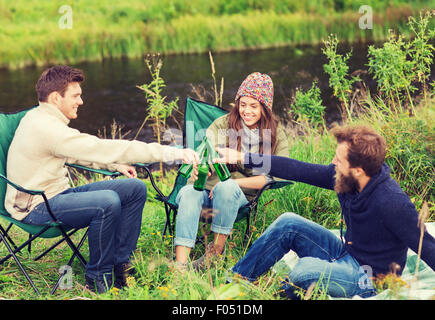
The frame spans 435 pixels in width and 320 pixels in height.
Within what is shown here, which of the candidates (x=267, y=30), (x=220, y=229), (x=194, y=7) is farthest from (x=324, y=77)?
(x=220, y=229)

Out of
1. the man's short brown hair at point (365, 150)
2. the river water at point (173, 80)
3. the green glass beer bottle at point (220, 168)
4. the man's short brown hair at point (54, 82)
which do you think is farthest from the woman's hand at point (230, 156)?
the river water at point (173, 80)

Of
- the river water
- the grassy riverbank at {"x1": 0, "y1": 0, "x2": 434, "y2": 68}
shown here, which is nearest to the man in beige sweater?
the river water

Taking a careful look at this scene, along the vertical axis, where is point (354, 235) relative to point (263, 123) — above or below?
below

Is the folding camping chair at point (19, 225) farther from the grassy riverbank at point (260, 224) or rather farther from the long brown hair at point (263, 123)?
the long brown hair at point (263, 123)

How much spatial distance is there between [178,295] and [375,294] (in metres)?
0.83

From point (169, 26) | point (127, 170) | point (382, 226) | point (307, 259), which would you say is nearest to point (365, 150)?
→ point (382, 226)

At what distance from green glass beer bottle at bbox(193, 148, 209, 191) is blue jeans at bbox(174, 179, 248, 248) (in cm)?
3

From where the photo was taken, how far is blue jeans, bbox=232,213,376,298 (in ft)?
7.41

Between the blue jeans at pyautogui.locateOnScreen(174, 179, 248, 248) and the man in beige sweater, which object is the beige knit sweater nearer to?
the man in beige sweater

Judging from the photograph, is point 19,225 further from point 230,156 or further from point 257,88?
point 257,88

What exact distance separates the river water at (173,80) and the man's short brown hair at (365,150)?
15.5 ft

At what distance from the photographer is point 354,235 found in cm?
231

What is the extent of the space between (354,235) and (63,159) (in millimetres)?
1442
